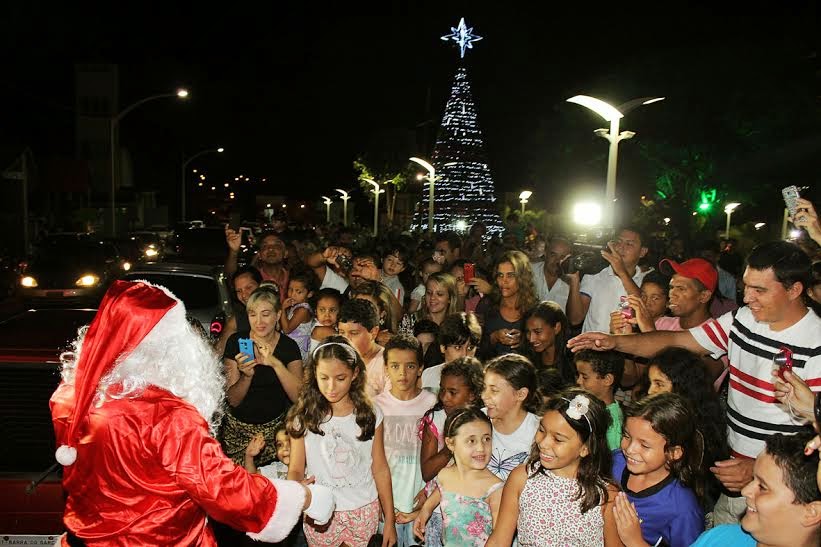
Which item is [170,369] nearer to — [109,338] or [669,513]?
[109,338]

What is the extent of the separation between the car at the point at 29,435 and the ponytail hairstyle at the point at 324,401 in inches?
55.6

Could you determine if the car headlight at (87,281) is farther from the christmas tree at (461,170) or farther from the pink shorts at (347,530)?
the christmas tree at (461,170)

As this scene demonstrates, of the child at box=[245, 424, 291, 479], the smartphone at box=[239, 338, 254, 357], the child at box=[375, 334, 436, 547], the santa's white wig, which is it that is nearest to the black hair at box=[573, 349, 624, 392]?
the child at box=[375, 334, 436, 547]

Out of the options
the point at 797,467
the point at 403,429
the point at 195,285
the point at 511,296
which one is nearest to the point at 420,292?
the point at 511,296

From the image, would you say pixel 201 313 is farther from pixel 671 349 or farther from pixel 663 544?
pixel 663 544

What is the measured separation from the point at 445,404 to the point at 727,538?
2323mm

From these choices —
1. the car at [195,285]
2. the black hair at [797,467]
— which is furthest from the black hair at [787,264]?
the car at [195,285]

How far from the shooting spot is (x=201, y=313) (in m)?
9.30

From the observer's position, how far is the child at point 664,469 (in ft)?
11.7

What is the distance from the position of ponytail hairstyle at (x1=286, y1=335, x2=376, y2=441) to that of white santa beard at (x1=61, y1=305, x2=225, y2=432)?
48.3 inches

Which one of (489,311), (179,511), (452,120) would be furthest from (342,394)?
(452,120)

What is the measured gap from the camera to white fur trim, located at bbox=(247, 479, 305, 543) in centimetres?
300

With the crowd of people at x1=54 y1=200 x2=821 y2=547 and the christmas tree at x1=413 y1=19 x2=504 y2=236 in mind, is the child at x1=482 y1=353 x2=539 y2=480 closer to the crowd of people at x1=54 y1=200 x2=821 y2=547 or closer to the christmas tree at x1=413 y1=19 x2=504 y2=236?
the crowd of people at x1=54 y1=200 x2=821 y2=547

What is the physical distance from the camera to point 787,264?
388cm
